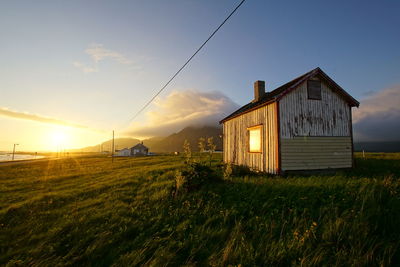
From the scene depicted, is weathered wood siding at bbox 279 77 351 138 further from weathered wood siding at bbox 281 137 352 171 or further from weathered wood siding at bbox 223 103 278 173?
weathered wood siding at bbox 223 103 278 173

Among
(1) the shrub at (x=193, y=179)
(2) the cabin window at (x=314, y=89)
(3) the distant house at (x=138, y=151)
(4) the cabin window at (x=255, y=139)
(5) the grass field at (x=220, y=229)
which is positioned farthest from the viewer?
(3) the distant house at (x=138, y=151)

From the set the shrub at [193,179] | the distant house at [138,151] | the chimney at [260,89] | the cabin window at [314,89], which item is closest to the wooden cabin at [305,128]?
the cabin window at [314,89]

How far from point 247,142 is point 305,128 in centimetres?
404

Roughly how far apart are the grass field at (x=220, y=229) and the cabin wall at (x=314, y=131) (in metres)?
3.92

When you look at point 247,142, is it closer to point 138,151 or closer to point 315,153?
point 315,153

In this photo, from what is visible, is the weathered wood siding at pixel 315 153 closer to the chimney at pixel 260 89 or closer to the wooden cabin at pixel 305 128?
the wooden cabin at pixel 305 128

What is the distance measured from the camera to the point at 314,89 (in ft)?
41.1

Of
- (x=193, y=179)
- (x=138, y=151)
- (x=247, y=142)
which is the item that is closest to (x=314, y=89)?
(x=247, y=142)

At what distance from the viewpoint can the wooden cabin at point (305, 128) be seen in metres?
11.5

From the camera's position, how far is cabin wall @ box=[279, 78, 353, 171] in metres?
11.6

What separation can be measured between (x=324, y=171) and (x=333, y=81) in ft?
19.8

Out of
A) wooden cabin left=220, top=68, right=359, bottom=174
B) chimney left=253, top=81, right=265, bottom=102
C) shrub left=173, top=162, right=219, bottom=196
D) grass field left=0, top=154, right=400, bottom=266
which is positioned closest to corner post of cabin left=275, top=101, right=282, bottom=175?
wooden cabin left=220, top=68, right=359, bottom=174

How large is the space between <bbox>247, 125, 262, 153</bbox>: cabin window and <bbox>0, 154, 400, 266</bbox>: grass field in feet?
17.1

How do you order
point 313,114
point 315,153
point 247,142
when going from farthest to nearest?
point 247,142, point 313,114, point 315,153
